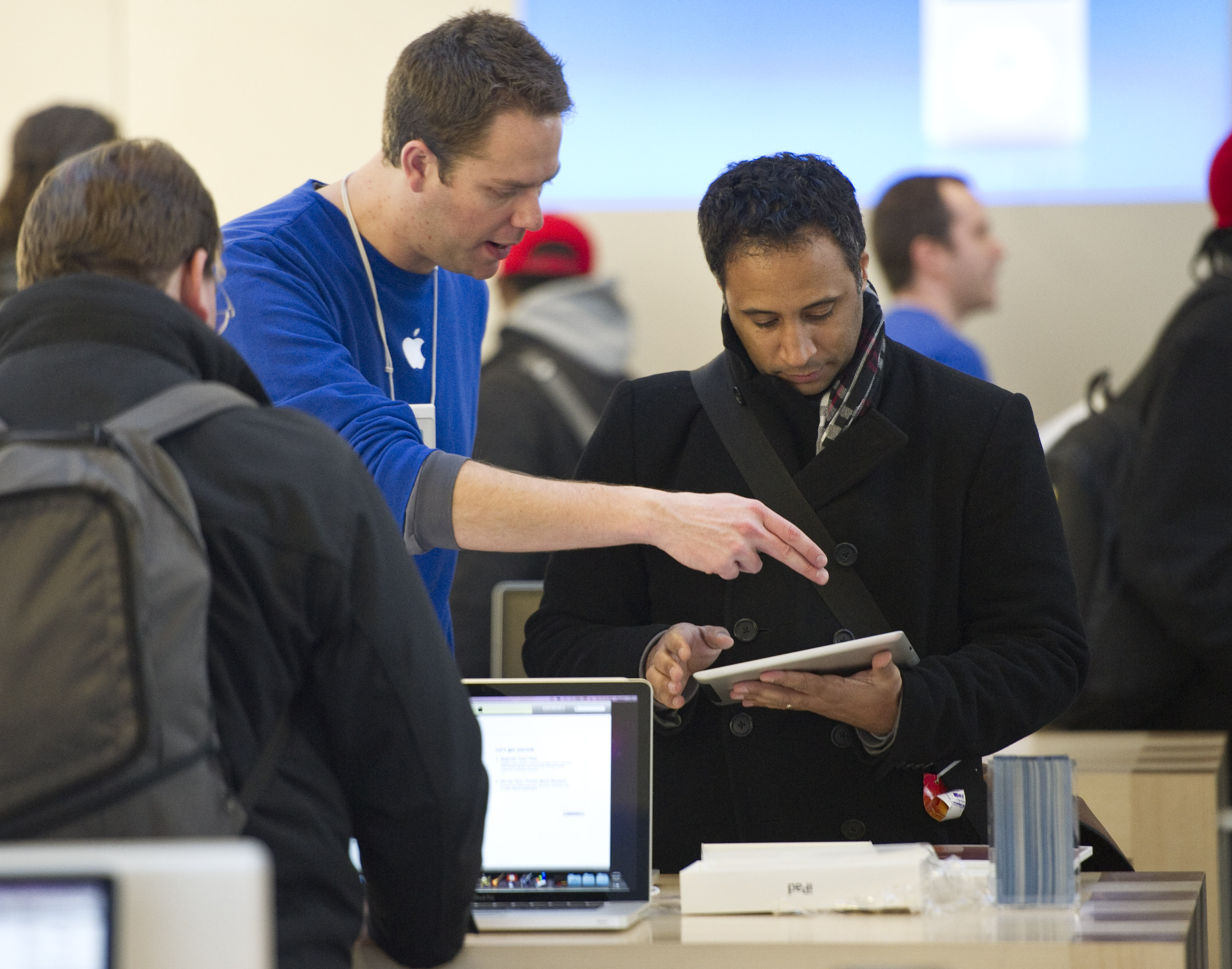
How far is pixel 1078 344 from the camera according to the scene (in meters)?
4.63

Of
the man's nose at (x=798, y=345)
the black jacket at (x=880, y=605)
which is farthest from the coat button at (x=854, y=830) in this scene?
the man's nose at (x=798, y=345)

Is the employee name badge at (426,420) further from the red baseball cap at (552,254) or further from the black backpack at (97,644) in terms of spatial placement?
the red baseball cap at (552,254)

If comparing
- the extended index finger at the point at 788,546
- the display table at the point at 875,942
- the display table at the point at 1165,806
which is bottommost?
the display table at the point at 1165,806

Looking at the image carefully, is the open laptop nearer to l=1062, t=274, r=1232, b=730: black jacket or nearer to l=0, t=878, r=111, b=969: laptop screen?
l=0, t=878, r=111, b=969: laptop screen

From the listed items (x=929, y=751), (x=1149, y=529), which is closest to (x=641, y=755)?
(x=929, y=751)

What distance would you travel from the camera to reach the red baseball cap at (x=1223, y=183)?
3.44 meters

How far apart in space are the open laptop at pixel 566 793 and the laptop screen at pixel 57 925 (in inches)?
33.1

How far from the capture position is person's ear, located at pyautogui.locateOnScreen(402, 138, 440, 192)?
221cm

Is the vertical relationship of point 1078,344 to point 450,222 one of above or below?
below

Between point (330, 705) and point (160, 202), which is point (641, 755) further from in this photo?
point (160, 202)

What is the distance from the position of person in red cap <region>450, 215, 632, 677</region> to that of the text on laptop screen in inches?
75.7

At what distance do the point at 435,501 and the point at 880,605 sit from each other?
0.57 metres

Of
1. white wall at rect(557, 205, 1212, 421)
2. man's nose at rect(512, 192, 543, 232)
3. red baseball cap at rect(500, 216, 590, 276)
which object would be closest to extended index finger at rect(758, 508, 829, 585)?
man's nose at rect(512, 192, 543, 232)

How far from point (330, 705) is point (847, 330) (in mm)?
923
